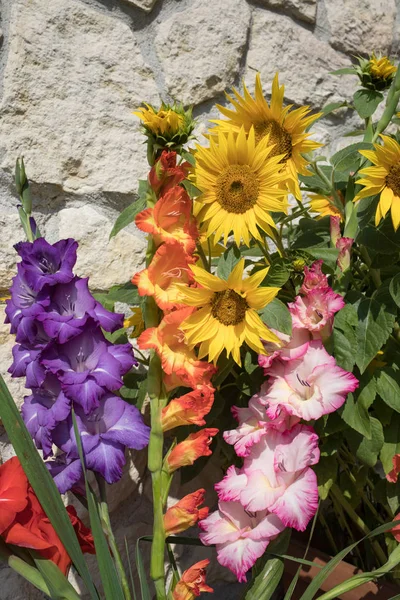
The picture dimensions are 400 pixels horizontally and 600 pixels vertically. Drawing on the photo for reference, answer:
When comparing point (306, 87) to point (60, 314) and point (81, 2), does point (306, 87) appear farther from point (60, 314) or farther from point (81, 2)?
point (60, 314)

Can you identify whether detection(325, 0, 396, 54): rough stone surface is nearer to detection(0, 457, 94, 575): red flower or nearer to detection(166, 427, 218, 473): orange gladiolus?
detection(166, 427, 218, 473): orange gladiolus

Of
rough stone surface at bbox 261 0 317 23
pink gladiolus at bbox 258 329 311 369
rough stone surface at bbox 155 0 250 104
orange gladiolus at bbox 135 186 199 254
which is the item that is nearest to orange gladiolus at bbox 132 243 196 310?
orange gladiolus at bbox 135 186 199 254

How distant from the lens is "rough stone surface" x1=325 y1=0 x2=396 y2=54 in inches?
48.4

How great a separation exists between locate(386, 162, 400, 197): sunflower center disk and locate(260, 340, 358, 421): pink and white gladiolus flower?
0.20m

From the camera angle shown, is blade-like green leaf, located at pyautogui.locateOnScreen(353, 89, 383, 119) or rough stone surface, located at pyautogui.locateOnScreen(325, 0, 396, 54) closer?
blade-like green leaf, located at pyautogui.locateOnScreen(353, 89, 383, 119)

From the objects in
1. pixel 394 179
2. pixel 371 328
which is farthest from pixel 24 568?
pixel 394 179

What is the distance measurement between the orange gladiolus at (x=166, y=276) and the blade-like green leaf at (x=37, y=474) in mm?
190

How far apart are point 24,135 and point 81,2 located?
0.79 ft

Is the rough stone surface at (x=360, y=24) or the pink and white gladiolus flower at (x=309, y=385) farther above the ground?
the rough stone surface at (x=360, y=24)

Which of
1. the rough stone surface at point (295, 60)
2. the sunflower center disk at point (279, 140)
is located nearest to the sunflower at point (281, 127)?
the sunflower center disk at point (279, 140)

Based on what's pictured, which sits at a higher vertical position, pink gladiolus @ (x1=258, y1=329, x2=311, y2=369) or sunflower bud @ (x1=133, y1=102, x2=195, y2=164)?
sunflower bud @ (x1=133, y1=102, x2=195, y2=164)

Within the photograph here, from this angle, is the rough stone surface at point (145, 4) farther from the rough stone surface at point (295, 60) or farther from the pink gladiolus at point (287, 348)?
the pink gladiolus at point (287, 348)

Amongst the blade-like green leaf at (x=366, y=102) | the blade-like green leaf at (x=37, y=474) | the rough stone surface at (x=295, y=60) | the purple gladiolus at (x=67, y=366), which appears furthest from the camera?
the rough stone surface at (x=295, y=60)

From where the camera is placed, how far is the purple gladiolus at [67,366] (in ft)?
2.24
